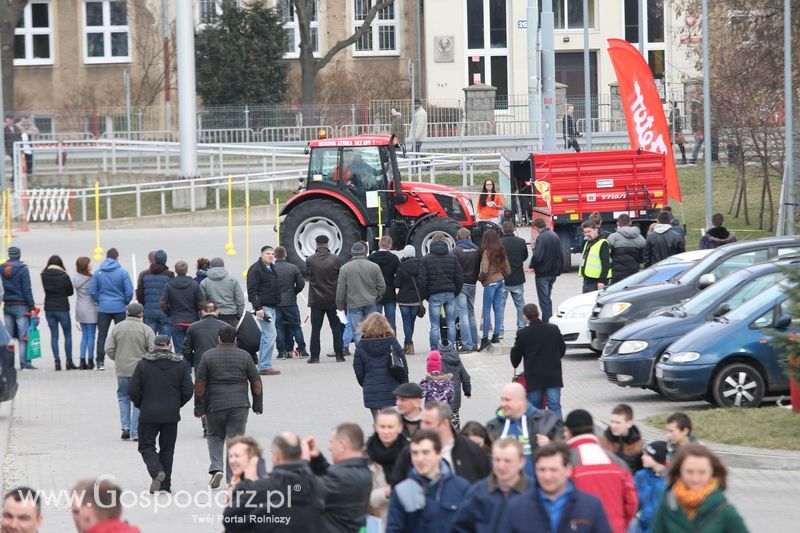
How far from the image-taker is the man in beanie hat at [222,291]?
18328 millimetres

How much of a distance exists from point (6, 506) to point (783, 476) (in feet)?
25.6

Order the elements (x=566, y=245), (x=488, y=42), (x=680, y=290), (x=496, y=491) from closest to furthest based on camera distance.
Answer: (x=496, y=491) → (x=680, y=290) → (x=566, y=245) → (x=488, y=42)

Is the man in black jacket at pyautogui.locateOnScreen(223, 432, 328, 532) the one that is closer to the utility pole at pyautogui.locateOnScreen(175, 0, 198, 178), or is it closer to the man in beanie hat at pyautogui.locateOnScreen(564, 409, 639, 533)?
the man in beanie hat at pyautogui.locateOnScreen(564, 409, 639, 533)

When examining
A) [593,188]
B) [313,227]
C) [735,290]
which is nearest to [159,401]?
[735,290]

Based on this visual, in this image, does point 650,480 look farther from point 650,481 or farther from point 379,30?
point 379,30

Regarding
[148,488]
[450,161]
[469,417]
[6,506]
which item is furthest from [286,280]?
[450,161]

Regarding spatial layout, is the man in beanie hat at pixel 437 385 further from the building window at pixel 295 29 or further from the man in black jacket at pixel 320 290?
the building window at pixel 295 29

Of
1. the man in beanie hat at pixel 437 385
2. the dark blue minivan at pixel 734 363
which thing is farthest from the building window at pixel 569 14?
the man in beanie hat at pixel 437 385

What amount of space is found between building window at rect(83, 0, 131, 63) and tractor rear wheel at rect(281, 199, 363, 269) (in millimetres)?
31145

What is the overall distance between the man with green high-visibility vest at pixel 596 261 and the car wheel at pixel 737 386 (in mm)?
5705

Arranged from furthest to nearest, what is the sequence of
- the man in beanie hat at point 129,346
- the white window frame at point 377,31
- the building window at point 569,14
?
the building window at point 569,14
the white window frame at point 377,31
the man in beanie hat at point 129,346

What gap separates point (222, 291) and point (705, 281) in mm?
6309

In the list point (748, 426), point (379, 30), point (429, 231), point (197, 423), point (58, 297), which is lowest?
point (197, 423)

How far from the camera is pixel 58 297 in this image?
19781mm
